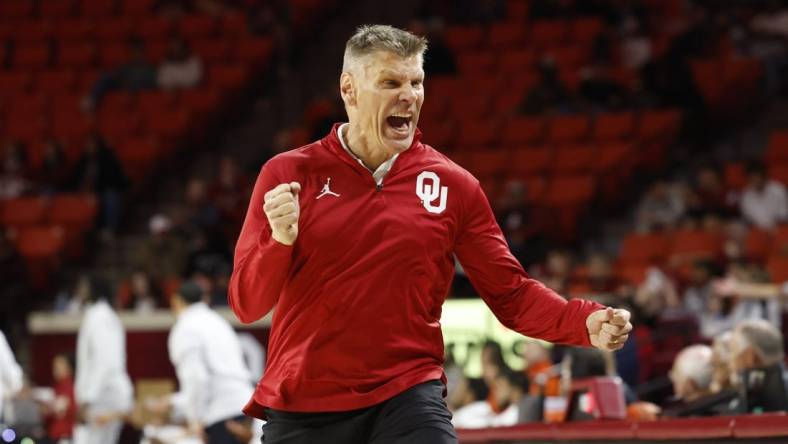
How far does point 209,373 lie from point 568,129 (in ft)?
24.5

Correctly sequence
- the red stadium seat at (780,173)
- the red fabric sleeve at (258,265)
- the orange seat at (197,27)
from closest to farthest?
the red fabric sleeve at (258,265), the red stadium seat at (780,173), the orange seat at (197,27)

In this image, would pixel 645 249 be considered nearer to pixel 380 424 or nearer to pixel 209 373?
pixel 209 373

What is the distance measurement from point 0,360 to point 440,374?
17.3 feet

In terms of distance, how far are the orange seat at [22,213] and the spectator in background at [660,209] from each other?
6.79m

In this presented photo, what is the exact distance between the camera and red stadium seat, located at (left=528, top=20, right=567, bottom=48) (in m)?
16.9

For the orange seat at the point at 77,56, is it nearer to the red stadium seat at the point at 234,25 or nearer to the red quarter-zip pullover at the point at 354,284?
the red stadium seat at the point at 234,25

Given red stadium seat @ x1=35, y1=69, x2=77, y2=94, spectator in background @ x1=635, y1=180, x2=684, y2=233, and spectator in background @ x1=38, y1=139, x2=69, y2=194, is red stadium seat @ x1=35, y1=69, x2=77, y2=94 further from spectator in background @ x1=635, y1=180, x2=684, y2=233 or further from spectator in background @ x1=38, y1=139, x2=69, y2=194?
spectator in background @ x1=635, y1=180, x2=684, y2=233

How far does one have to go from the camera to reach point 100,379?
411 inches

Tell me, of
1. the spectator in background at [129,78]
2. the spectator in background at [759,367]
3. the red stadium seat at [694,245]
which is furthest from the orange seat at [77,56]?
the spectator in background at [759,367]

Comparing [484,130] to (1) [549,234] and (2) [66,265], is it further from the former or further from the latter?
(2) [66,265]

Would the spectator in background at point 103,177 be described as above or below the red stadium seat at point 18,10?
below

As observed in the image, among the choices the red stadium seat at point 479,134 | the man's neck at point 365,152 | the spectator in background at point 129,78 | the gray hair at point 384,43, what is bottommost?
the man's neck at point 365,152

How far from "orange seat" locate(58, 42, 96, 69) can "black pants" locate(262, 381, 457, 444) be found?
15.6m

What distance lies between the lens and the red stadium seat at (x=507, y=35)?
56.4ft
